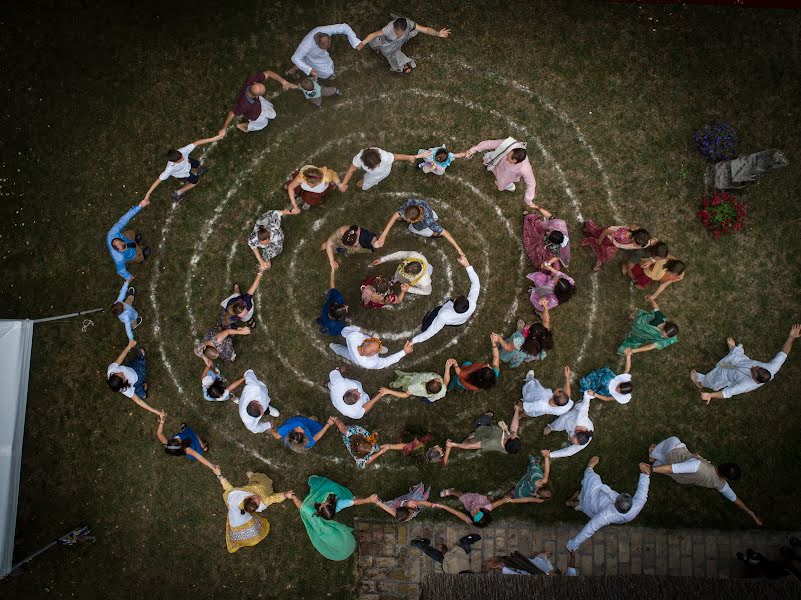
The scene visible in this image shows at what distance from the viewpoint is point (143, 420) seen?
42.2ft

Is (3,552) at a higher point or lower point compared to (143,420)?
lower

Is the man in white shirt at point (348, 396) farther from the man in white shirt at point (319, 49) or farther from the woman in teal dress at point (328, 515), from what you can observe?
the man in white shirt at point (319, 49)

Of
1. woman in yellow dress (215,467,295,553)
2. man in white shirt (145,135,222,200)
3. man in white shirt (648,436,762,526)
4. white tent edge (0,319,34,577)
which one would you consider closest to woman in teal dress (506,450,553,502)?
man in white shirt (648,436,762,526)

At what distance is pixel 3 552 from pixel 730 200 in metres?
15.3

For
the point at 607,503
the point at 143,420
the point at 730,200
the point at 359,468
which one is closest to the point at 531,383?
the point at 607,503

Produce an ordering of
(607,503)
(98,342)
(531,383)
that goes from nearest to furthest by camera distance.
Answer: (607,503)
(531,383)
(98,342)

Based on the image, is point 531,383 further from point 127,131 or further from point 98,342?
point 127,131

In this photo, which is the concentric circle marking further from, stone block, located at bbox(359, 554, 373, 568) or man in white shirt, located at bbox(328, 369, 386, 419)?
stone block, located at bbox(359, 554, 373, 568)

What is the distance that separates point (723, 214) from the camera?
1263cm

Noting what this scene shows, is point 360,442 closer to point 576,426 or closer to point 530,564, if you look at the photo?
point 530,564

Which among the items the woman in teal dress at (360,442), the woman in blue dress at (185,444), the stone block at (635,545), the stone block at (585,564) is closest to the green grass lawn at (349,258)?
the woman in blue dress at (185,444)

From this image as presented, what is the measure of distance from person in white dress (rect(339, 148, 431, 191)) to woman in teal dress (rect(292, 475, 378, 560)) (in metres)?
5.76

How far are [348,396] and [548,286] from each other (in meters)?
4.34

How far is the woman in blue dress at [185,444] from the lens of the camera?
1195cm
